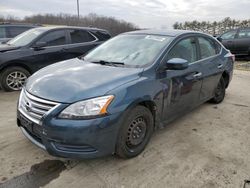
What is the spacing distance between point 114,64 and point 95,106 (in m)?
1.02

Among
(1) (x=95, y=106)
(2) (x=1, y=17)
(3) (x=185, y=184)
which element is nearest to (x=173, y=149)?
(3) (x=185, y=184)

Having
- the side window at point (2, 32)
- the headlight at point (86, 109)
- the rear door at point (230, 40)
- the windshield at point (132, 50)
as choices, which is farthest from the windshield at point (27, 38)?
the rear door at point (230, 40)

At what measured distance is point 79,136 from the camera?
8.13 ft

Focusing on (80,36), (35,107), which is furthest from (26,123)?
(80,36)

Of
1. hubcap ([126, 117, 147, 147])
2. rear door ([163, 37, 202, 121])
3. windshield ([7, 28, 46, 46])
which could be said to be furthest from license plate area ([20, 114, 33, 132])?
windshield ([7, 28, 46, 46])

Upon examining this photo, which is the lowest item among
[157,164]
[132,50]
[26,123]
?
[157,164]

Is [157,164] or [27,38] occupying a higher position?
[27,38]

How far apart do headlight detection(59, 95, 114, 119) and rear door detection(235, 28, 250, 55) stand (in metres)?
10.4

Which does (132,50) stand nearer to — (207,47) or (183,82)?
(183,82)

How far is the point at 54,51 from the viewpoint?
6.28 metres

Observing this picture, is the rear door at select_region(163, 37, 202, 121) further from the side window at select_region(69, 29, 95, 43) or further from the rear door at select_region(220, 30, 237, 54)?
the rear door at select_region(220, 30, 237, 54)

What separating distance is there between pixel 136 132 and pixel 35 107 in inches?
47.3

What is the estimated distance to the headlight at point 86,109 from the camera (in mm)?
2486

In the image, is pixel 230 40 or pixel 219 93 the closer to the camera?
pixel 219 93
